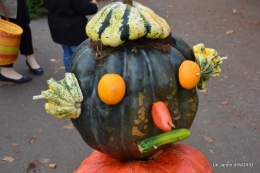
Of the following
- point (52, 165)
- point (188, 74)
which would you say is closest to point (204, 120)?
point (52, 165)

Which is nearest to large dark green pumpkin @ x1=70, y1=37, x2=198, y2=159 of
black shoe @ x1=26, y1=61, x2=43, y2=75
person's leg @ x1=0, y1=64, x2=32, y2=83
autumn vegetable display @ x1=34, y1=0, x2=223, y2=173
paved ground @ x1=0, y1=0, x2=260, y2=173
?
autumn vegetable display @ x1=34, y1=0, x2=223, y2=173

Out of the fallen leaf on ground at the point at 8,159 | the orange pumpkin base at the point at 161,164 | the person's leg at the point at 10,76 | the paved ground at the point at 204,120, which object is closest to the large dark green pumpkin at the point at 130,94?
the orange pumpkin base at the point at 161,164

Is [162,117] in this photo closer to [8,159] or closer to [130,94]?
[130,94]

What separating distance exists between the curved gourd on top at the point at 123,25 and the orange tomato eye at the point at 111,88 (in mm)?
150

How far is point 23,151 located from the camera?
357 centimetres

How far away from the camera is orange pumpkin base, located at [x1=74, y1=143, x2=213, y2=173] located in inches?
68.0

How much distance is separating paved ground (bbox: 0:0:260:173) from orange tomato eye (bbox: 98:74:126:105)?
2.06 m

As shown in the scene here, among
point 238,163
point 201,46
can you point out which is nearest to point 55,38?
point 238,163

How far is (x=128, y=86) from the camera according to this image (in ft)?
4.84

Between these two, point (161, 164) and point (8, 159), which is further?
point (8, 159)

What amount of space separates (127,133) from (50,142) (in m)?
2.35

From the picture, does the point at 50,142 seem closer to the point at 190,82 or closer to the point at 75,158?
the point at 75,158

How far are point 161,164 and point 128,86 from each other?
0.52 meters

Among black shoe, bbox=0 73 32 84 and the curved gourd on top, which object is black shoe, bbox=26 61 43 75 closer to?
black shoe, bbox=0 73 32 84
